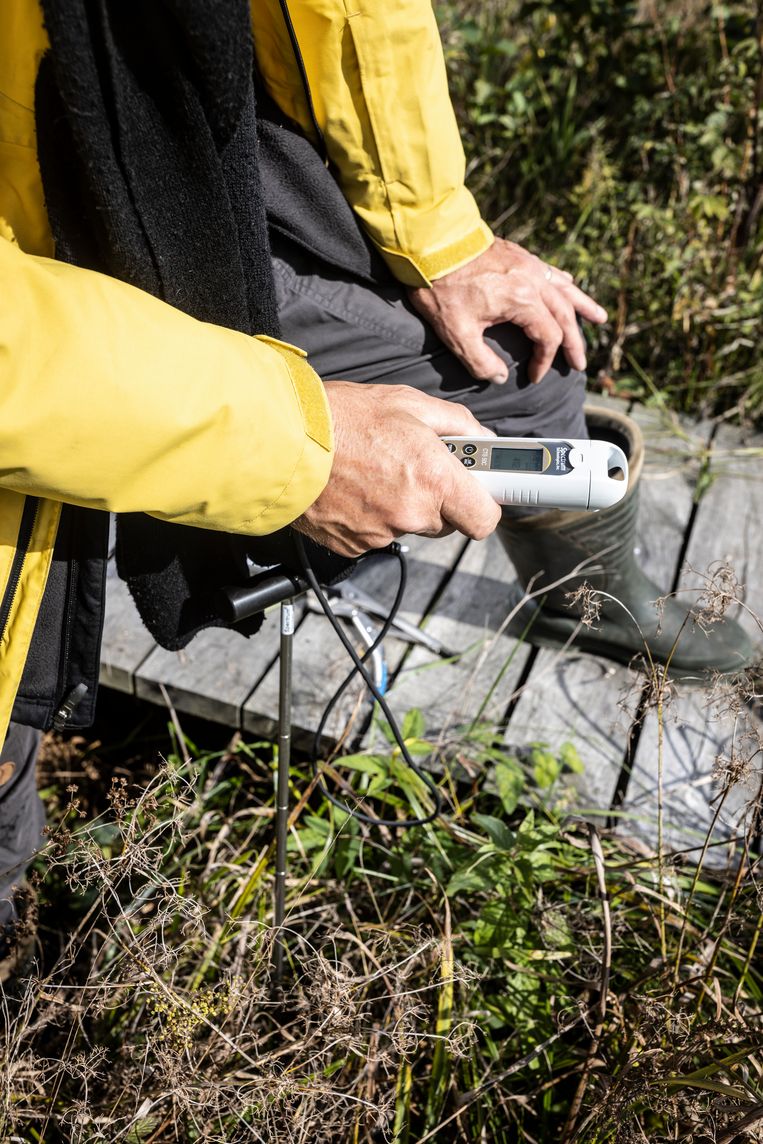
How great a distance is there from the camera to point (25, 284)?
2.67 ft

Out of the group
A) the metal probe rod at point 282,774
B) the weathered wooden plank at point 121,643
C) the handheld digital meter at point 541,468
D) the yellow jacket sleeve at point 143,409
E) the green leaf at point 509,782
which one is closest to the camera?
the yellow jacket sleeve at point 143,409

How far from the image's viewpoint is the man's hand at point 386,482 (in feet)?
3.45

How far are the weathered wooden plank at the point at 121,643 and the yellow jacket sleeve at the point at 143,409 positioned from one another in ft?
3.63

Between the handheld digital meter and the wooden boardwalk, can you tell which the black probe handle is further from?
→ the wooden boardwalk

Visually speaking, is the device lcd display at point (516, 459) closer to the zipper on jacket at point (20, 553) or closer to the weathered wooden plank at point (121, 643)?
the zipper on jacket at point (20, 553)

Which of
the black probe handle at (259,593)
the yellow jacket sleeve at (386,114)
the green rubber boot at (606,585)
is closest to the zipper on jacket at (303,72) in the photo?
the yellow jacket sleeve at (386,114)

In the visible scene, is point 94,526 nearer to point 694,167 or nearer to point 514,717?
point 514,717

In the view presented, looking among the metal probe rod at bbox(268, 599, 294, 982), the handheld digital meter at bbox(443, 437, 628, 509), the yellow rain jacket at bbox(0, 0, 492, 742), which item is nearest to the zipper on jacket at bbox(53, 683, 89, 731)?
the yellow rain jacket at bbox(0, 0, 492, 742)

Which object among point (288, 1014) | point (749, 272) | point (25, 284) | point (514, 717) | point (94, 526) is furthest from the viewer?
point (749, 272)

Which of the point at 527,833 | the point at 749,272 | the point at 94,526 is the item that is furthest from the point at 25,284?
the point at 749,272

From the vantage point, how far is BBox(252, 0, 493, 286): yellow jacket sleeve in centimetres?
119

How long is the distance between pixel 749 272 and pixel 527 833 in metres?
2.26

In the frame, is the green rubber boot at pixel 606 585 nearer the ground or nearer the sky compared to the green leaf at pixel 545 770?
nearer the sky

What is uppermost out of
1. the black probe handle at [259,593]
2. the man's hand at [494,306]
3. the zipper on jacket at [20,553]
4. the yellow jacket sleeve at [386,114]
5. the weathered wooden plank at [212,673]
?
the yellow jacket sleeve at [386,114]
